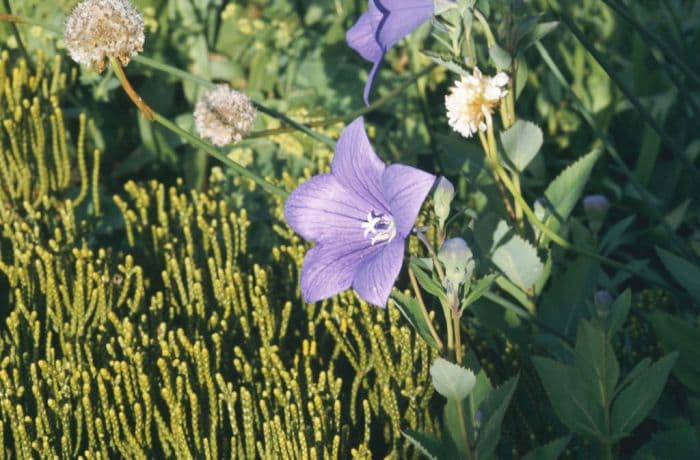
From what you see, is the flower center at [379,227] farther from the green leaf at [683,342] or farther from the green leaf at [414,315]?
the green leaf at [683,342]

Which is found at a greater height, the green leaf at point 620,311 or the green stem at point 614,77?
the green stem at point 614,77

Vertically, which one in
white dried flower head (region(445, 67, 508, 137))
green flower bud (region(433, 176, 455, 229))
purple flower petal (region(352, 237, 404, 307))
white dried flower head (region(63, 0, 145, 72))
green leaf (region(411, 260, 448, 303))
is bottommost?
green leaf (region(411, 260, 448, 303))

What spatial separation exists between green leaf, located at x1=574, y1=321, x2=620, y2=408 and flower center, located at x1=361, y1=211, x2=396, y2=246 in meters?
0.33

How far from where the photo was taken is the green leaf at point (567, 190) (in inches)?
74.7

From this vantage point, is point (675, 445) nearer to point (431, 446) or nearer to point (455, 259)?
point (431, 446)

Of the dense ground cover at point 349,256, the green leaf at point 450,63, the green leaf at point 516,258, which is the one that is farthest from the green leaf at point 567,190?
the green leaf at point 450,63

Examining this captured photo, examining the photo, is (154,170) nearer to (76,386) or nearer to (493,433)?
(76,386)

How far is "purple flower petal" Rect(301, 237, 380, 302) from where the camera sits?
153 centimetres

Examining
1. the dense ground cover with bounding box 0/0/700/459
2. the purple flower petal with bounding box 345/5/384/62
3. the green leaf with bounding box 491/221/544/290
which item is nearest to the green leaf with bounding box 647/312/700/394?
the dense ground cover with bounding box 0/0/700/459

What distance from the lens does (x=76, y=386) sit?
1.88 meters

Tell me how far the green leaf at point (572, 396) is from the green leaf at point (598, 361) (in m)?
0.02

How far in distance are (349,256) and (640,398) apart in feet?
1.62

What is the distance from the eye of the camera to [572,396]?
152 centimetres

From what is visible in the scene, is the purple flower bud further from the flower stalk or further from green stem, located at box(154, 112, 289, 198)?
the flower stalk
